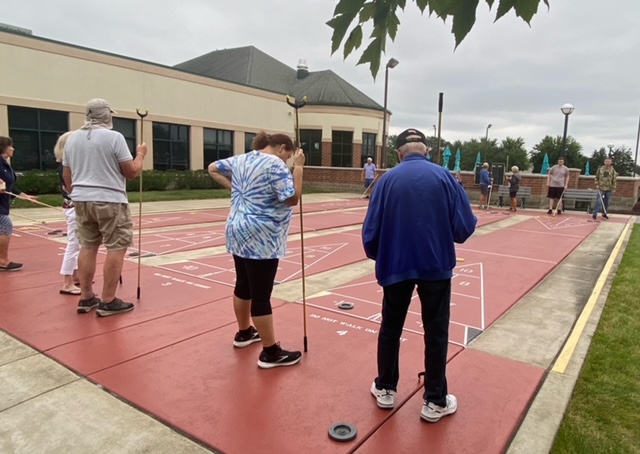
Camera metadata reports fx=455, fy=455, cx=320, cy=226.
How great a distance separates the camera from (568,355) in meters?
4.04

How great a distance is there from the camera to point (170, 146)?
23281 mm

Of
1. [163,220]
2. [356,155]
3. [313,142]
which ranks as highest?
[313,142]

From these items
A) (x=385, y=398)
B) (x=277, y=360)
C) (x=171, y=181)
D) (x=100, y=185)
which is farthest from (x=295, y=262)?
(x=171, y=181)

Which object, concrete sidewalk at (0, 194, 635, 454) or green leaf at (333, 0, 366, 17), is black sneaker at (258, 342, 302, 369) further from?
green leaf at (333, 0, 366, 17)

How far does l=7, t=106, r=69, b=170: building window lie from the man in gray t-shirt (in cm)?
1600

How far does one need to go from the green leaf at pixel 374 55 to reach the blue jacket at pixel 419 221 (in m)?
0.99

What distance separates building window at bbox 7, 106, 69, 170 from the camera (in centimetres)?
1762

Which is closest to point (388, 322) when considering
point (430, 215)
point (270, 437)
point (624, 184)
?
point (430, 215)

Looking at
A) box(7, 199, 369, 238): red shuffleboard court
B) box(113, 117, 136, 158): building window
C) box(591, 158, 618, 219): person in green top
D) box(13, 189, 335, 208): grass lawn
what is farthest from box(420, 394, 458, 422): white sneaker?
box(113, 117, 136, 158): building window

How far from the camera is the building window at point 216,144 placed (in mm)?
25344

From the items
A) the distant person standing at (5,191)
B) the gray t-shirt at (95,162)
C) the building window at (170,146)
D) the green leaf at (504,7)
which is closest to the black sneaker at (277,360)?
the gray t-shirt at (95,162)

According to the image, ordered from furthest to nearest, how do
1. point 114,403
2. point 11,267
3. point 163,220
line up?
point 163,220 → point 11,267 → point 114,403

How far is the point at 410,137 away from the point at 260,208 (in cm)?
118

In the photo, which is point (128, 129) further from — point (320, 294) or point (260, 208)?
point (260, 208)
